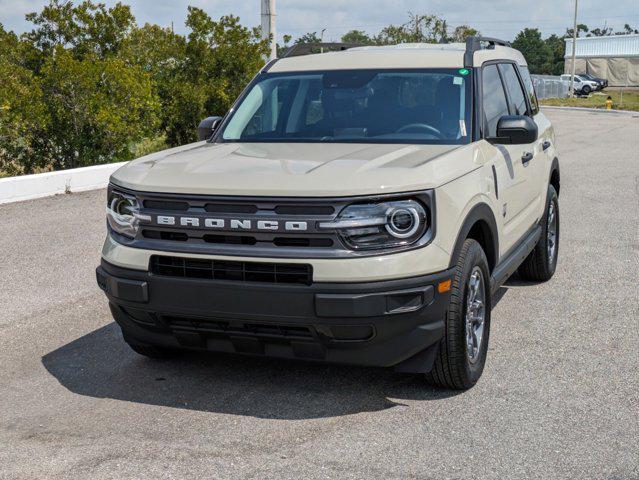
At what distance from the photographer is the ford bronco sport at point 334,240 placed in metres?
4.34

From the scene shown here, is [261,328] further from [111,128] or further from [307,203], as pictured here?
[111,128]

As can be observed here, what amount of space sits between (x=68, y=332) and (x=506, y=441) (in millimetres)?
3367

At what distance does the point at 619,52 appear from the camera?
8656cm

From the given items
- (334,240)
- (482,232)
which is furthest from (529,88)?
(334,240)

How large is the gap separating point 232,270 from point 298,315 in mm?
419

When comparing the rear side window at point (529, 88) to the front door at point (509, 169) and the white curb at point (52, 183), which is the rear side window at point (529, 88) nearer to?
the front door at point (509, 169)

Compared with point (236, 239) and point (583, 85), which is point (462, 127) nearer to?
point (236, 239)

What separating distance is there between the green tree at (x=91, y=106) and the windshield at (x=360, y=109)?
8.32 metres

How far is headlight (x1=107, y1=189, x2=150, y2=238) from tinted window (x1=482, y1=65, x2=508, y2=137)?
228cm

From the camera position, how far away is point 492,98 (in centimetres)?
605

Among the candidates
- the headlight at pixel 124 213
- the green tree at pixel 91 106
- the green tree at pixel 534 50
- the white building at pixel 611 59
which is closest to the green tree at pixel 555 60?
the green tree at pixel 534 50

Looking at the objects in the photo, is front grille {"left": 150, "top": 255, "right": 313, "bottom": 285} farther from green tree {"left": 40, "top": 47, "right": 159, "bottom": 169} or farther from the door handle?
green tree {"left": 40, "top": 47, "right": 159, "bottom": 169}

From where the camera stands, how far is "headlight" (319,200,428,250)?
14.2 feet

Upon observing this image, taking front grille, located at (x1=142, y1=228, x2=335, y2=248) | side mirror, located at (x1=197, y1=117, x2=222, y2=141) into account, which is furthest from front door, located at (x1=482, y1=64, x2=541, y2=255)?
side mirror, located at (x1=197, y1=117, x2=222, y2=141)
